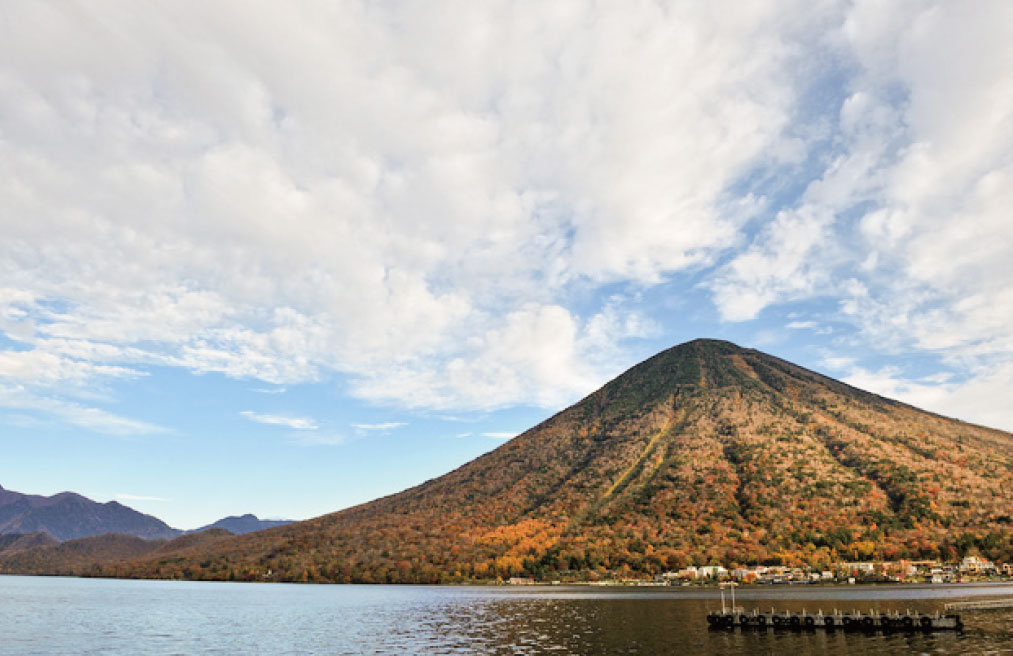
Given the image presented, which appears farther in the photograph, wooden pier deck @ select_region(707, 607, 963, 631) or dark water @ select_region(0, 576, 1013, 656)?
wooden pier deck @ select_region(707, 607, 963, 631)

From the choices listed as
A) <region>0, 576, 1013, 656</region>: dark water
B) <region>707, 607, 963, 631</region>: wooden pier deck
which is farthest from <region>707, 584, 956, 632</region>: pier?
<region>0, 576, 1013, 656</region>: dark water

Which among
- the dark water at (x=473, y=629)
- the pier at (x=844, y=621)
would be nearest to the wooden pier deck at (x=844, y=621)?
the pier at (x=844, y=621)

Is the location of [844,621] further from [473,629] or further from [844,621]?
[473,629]

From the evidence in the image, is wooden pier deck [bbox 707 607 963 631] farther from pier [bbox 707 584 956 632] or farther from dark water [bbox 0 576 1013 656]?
dark water [bbox 0 576 1013 656]

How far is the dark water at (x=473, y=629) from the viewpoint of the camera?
85812 mm

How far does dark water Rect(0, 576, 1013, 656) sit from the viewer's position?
8581 cm

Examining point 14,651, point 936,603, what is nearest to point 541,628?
point 14,651

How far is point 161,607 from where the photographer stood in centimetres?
17412

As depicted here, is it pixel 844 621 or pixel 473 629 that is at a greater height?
pixel 844 621

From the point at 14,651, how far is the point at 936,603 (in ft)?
578

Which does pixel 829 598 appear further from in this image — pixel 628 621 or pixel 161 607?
pixel 161 607

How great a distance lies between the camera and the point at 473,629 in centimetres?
10906

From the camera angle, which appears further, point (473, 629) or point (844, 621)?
point (473, 629)

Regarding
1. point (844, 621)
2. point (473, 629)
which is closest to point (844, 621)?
point (844, 621)
